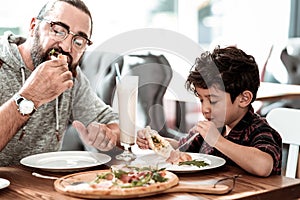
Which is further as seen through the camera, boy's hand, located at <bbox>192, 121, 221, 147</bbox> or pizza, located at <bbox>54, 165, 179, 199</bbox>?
boy's hand, located at <bbox>192, 121, 221, 147</bbox>

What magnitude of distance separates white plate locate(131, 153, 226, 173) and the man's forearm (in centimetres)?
40

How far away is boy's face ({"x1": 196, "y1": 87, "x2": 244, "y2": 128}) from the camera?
1964mm

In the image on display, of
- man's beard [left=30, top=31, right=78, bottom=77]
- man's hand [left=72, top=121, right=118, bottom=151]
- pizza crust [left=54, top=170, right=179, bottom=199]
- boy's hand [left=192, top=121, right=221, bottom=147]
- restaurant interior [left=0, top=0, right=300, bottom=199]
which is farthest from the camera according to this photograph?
restaurant interior [left=0, top=0, right=300, bottom=199]

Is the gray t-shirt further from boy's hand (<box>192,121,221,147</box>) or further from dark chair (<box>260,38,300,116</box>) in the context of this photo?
dark chair (<box>260,38,300,116</box>)

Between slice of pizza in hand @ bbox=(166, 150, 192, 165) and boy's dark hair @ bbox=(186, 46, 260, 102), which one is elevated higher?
boy's dark hair @ bbox=(186, 46, 260, 102)

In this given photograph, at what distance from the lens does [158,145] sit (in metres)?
1.90

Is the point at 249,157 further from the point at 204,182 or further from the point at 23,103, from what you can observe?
the point at 23,103

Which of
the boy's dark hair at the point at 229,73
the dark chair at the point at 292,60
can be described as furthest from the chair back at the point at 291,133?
the dark chair at the point at 292,60

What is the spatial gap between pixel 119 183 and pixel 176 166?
0.30 meters

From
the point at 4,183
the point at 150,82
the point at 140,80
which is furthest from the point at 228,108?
the point at 140,80

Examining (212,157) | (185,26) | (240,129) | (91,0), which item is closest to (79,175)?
(212,157)

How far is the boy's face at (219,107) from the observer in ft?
6.44

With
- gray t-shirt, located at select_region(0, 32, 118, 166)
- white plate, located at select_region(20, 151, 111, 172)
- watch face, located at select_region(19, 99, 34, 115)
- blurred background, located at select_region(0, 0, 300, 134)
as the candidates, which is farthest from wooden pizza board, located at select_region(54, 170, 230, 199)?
blurred background, located at select_region(0, 0, 300, 134)

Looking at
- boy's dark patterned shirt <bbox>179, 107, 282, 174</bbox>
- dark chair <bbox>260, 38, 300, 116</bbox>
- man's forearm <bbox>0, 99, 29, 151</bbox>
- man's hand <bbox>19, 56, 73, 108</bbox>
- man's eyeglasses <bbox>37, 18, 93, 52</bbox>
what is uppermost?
man's eyeglasses <bbox>37, 18, 93, 52</bbox>
